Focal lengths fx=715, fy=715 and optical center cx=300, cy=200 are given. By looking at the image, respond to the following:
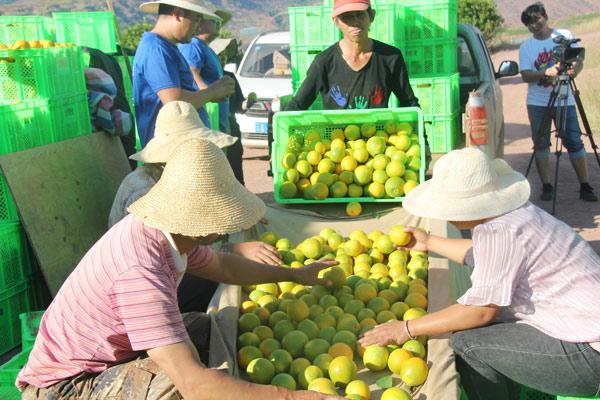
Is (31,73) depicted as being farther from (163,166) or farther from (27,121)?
(163,166)

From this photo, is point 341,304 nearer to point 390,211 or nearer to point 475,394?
point 475,394

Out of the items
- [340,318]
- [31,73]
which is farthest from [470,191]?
[31,73]

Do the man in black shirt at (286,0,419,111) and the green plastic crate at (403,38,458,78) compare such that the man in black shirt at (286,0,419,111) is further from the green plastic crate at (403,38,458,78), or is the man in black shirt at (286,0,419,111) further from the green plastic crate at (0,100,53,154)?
the green plastic crate at (403,38,458,78)

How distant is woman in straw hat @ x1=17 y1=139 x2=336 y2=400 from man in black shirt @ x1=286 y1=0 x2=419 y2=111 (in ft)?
9.10

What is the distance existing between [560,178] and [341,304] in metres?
6.48

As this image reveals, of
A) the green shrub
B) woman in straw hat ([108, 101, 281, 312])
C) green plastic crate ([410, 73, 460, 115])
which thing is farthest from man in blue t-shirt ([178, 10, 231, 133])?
the green shrub

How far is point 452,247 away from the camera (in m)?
3.81

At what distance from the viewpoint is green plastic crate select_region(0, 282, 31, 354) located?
187 inches

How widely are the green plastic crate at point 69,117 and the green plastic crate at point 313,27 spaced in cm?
222

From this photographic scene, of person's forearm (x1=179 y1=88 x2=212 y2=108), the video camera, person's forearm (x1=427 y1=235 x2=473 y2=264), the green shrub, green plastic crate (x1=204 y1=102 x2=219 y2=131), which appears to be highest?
the green shrub

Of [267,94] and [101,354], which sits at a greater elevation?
[267,94]

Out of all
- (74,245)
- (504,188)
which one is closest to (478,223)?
(504,188)

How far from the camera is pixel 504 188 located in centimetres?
308

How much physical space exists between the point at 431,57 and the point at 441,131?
3.29 feet
